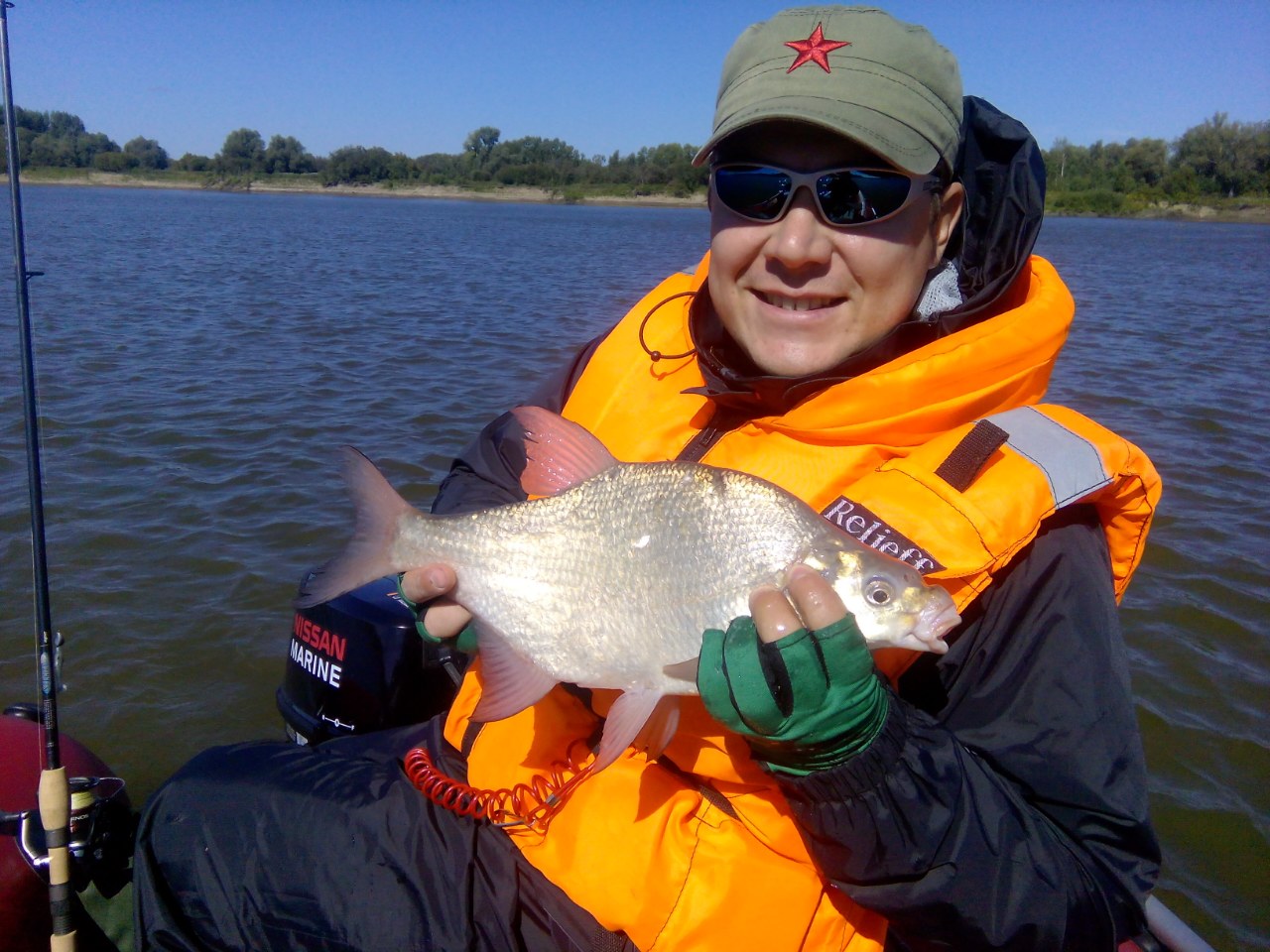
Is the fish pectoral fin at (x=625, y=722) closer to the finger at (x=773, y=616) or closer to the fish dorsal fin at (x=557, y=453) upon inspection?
the finger at (x=773, y=616)

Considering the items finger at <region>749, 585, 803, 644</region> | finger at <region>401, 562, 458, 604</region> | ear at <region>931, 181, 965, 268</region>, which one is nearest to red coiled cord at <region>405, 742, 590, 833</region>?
finger at <region>401, 562, 458, 604</region>

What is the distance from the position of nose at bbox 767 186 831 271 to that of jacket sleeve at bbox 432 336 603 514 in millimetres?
1063

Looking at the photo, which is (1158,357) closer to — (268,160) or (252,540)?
(252,540)

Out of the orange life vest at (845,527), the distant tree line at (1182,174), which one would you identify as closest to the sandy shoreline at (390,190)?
the distant tree line at (1182,174)

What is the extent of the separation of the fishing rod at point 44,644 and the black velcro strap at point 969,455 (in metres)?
2.71

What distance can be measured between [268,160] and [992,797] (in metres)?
132

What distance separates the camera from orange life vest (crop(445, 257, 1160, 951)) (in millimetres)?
2035

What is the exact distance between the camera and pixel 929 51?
2.30 meters

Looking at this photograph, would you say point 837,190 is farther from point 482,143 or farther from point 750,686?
point 482,143

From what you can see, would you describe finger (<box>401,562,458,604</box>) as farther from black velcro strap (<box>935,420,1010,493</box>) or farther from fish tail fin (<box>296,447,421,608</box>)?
black velcro strap (<box>935,420,1010,493</box>)

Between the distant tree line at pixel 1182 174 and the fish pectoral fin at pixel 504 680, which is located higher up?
the distant tree line at pixel 1182 174

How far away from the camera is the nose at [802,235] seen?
7.48ft

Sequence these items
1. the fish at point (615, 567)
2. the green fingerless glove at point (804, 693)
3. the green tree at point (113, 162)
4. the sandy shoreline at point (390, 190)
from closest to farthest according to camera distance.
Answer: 1. the green fingerless glove at point (804, 693)
2. the fish at point (615, 567)
3. the sandy shoreline at point (390, 190)
4. the green tree at point (113, 162)

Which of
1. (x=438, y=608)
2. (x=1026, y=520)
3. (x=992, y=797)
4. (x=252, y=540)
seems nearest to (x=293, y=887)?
(x=438, y=608)
